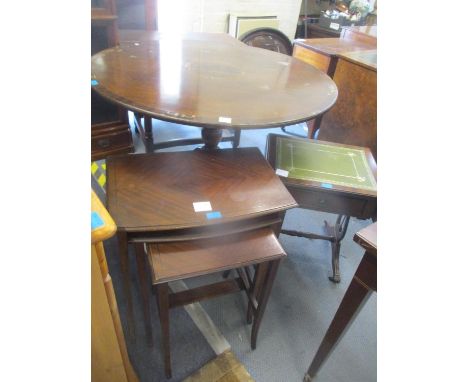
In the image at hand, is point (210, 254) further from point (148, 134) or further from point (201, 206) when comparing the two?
point (148, 134)

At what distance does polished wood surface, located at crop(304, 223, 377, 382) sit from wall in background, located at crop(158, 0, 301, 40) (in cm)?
281

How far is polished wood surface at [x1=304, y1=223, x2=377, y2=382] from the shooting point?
2.54ft

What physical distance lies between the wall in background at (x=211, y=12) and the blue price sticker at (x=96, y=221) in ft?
9.26

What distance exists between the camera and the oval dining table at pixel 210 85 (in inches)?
41.3

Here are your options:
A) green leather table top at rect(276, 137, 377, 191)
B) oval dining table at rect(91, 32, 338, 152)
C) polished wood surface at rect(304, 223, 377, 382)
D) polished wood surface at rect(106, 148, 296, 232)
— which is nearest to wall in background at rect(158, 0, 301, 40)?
oval dining table at rect(91, 32, 338, 152)

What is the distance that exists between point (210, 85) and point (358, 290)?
0.96 metres

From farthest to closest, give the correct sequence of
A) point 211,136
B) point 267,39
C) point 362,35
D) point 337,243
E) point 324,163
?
point 267,39, point 362,35, point 337,243, point 211,136, point 324,163

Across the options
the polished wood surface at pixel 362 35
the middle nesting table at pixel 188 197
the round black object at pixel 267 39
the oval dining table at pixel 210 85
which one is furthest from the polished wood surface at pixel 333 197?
the round black object at pixel 267 39

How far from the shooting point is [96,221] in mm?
527

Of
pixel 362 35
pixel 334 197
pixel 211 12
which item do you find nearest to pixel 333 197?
pixel 334 197
